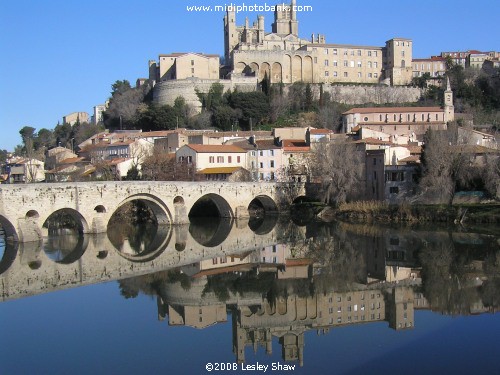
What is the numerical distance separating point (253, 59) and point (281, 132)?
72.7 feet

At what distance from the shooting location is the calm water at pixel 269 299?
15672mm

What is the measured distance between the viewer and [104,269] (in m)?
27.0

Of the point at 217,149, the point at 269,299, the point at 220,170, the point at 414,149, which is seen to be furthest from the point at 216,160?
the point at 269,299

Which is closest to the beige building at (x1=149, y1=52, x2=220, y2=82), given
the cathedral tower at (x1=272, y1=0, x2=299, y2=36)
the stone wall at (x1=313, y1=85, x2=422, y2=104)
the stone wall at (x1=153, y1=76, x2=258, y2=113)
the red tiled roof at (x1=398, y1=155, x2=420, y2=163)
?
the stone wall at (x1=153, y1=76, x2=258, y2=113)

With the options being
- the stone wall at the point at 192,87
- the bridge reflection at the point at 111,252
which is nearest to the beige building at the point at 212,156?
the bridge reflection at the point at 111,252

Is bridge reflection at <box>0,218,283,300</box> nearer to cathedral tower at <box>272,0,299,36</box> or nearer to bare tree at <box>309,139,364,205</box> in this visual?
bare tree at <box>309,139,364,205</box>

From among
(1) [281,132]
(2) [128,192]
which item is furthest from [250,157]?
(2) [128,192]

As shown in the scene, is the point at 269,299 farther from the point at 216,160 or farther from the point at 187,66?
the point at 187,66

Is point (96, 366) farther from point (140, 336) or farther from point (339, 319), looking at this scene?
point (339, 319)

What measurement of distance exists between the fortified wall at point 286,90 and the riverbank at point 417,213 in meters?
34.5

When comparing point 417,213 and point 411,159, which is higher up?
point 411,159

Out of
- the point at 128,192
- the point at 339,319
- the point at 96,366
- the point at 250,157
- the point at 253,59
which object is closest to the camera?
the point at 96,366

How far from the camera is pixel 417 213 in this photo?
4038 centimetres

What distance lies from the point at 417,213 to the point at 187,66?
43.6 m
